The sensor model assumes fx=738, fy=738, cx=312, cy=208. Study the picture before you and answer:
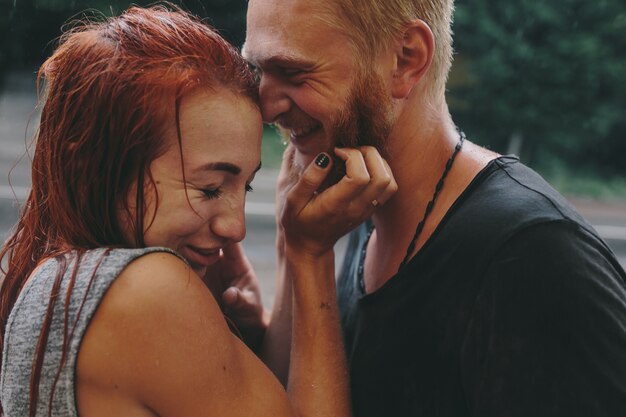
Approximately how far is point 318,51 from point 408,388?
0.64 metres

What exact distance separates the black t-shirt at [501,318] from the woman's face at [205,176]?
1.11 ft

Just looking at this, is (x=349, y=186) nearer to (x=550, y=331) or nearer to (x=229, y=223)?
(x=229, y=223)

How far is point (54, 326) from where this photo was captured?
982mm

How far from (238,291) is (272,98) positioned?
0.49 meters

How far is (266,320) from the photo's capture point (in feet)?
5.81

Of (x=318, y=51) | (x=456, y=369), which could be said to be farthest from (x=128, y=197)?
(x=456, y=369)

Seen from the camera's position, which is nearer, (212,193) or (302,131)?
(212,193)

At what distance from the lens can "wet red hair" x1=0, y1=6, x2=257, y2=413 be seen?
3.59ft

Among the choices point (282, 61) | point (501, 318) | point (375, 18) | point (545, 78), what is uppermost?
point (375, 18)

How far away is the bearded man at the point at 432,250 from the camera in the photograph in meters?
1.07

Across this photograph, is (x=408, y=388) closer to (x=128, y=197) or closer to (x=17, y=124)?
(x=128, y=197)

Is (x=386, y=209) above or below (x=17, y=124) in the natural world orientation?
above

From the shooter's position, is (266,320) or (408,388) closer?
(408,388)

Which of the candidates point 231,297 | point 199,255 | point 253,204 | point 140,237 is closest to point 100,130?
point 140,237
